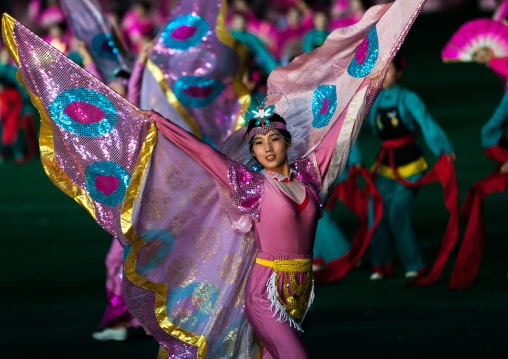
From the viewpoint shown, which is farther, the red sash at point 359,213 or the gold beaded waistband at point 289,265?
the red sash at point 359,213

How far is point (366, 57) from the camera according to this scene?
13.4 feet

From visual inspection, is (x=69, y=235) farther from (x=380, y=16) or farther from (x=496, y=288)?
(x=380, y=16)

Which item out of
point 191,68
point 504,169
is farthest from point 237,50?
point 504,169

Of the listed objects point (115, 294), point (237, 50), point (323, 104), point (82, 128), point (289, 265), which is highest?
point (237, 50)

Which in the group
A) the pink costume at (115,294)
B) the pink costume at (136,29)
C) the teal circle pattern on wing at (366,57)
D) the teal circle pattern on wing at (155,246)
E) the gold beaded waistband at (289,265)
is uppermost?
the pink costume at (136,29)

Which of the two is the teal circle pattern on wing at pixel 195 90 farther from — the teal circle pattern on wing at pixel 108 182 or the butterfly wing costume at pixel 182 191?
the teal circle pattern on wing at pixel 108 182

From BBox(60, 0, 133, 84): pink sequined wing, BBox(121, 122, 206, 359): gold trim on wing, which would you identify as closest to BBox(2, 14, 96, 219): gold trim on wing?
BBox(121, 122, 206, 359): gold trim on wing

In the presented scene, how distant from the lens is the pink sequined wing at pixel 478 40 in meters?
6.04

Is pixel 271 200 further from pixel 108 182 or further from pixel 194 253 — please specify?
pixel 108 182

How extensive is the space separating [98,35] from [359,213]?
2245 mm

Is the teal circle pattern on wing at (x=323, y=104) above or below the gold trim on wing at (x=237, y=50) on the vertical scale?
below

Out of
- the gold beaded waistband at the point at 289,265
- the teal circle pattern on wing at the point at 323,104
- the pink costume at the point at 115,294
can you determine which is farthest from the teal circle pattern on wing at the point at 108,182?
the pink costume at the point at 115,294

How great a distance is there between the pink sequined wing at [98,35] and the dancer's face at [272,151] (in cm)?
230

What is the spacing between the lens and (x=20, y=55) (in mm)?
3836
